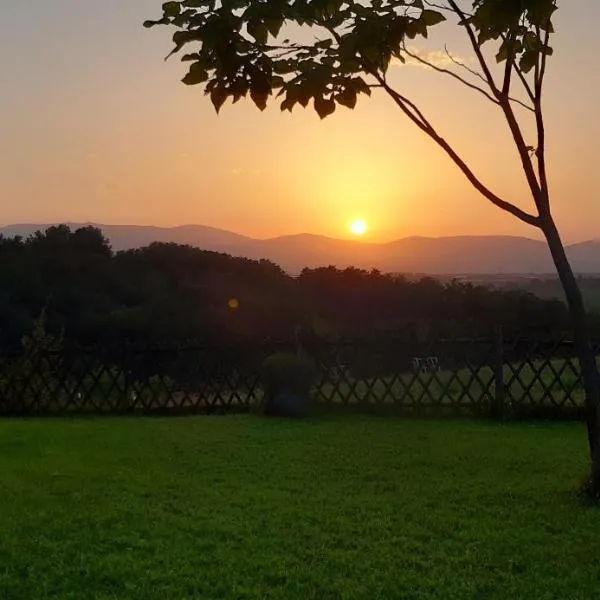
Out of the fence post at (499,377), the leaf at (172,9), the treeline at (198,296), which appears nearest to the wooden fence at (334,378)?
the fence post at (499,377)

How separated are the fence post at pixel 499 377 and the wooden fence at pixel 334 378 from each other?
0.04ft

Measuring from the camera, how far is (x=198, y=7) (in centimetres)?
355

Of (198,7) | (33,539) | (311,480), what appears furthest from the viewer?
(311,480)

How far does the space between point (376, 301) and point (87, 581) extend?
888 inches

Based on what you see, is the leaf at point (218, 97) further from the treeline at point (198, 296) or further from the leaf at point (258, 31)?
the treeline at point (198, 296)

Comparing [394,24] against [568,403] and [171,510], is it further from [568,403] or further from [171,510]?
[568,403]

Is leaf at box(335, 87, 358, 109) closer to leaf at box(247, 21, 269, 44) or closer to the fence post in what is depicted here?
leaf at box(247, 21, 269, 44)

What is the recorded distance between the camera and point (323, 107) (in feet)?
12.2

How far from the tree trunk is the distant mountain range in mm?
36188

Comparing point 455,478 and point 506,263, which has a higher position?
point 506,263

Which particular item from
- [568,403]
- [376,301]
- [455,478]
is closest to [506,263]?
[376,301]

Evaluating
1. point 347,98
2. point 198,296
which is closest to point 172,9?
point 347,98

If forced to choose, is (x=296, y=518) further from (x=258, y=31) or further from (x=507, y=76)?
(x=507, y=76)

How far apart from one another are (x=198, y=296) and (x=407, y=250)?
40131 millimetres
